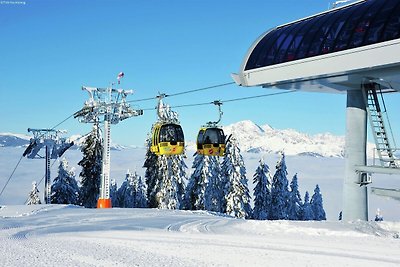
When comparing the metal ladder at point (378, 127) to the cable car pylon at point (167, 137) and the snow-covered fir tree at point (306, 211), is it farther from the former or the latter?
the snow-covered fir tree at point (306, 211)

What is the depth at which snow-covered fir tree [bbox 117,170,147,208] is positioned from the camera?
58594mm

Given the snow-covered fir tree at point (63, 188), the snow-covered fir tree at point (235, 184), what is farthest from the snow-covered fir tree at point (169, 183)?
the snow-covered fir tree at point (63, 188)

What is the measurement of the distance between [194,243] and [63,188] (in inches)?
1660

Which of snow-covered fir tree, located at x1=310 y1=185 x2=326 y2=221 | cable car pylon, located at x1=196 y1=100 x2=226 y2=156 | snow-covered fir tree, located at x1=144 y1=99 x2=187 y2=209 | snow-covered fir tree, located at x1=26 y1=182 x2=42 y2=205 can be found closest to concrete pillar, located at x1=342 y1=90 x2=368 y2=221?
cable car pylon, located at x1=196 y1=100 x2=226 y2=156

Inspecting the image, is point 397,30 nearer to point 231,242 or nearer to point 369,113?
point 369,113

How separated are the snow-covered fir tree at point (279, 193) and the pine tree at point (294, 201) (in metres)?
1.47

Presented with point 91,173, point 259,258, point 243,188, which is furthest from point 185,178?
point 259,258

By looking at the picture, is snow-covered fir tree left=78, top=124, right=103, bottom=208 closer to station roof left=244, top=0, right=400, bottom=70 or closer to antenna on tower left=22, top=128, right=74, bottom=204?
A: antenna on tower left=22, top=128, right=74, bottom=204

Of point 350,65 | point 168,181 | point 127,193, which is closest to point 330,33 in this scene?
point 350,65

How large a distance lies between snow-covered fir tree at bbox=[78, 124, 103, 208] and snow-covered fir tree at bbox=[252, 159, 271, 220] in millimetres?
18757

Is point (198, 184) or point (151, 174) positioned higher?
point (151, 174)

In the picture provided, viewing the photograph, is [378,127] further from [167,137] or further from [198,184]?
[198,184]

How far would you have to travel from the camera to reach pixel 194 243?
1132cm

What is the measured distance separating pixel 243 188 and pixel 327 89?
92.8 feet
